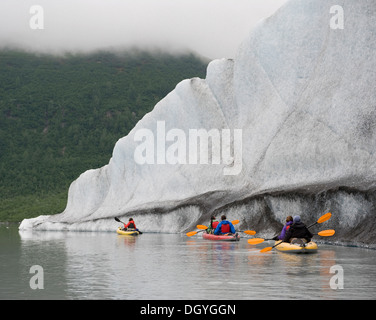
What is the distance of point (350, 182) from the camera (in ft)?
91.5

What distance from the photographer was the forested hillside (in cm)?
10350

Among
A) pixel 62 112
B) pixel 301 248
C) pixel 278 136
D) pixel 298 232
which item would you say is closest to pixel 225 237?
pixel 298 232

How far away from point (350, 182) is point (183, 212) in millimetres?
15677

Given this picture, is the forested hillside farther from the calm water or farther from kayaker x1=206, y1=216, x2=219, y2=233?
the calm water

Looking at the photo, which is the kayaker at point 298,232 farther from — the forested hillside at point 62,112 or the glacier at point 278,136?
the forested hillside at point 62,112

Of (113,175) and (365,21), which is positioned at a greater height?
(365,21)

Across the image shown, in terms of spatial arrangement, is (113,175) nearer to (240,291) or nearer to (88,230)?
(88,230)

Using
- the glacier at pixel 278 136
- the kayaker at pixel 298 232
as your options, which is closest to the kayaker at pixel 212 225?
the glacier at pixel 278 136

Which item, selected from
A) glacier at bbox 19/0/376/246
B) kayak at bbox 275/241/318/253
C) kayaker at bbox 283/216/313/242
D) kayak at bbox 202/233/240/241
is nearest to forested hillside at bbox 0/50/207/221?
glacier at bbox 19/0/376/246

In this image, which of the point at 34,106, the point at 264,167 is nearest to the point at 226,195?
the point at 264,167

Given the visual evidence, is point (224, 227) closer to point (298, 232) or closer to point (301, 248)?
point (298, 232)

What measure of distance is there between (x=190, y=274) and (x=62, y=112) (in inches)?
4772

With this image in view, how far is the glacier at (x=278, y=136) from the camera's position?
2953cm

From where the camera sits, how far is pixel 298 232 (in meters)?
23.5
